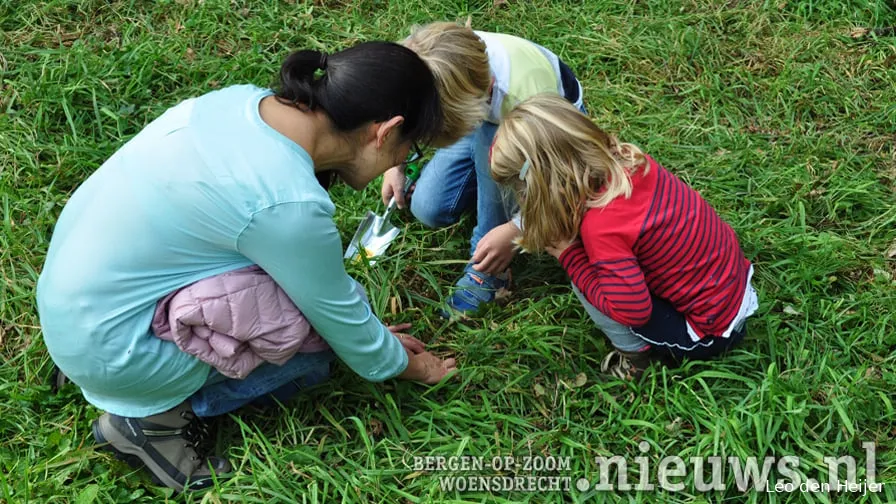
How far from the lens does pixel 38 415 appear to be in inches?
91.9

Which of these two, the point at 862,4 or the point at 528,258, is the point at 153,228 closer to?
the point at 528,258

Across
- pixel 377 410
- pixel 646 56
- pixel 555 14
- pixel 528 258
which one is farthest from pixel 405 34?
pixel 377 410

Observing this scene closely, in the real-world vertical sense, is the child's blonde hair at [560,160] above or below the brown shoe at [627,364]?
above

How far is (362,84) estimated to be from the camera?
5.54 feet

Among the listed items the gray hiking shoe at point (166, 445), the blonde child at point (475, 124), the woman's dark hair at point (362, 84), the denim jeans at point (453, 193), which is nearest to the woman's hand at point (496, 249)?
the blonde child at point (475, 124)

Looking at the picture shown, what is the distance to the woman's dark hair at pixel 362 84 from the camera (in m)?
1.69

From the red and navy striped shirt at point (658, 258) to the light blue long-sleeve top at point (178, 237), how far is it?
0.72 metres

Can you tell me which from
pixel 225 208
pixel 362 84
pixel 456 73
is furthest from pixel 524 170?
pixel 225 208

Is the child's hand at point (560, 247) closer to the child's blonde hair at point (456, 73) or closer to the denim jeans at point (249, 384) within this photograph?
the child's blonde hair at point (456, 73)

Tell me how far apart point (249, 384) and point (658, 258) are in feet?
4.12

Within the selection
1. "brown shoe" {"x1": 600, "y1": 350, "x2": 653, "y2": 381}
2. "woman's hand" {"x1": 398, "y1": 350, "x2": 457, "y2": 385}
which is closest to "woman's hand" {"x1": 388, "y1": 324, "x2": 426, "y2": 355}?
"woman's hand" {"x1": 398, "y1": 350, "x2": 457, "y2": 385}

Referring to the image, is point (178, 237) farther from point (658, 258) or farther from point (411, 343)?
point (658, 258)

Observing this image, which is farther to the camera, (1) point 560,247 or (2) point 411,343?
(2) point 411,343

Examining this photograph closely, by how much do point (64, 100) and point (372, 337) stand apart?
7.22 ft
